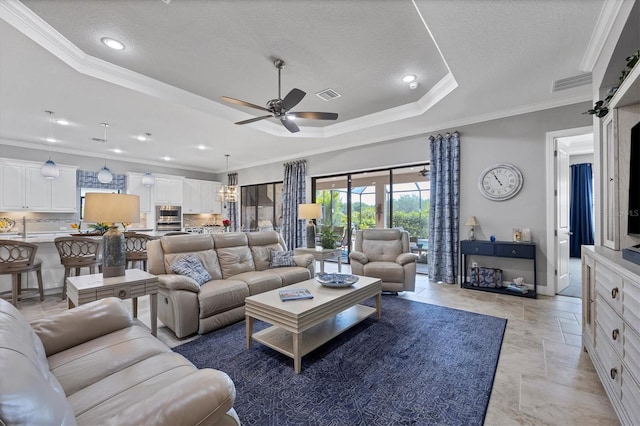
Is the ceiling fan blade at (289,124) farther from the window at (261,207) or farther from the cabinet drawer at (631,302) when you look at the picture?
the window at (261,207)

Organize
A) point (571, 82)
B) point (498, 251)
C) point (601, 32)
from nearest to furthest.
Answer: point (601, 32)
point (571, 82)
point (498, 251)

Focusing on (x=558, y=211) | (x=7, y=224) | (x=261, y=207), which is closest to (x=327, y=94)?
(x=558, y=211)

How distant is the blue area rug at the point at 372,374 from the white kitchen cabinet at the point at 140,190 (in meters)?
6.25

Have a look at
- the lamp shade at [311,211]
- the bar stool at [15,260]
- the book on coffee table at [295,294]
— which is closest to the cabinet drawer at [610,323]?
the book on coffee table at [295,294]

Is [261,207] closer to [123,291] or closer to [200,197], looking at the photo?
[200,197]

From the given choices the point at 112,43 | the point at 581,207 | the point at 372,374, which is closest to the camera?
the point at 372,374

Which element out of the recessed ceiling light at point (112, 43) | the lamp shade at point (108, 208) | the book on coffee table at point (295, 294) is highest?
the recessed ceiling light at point (112, 43)

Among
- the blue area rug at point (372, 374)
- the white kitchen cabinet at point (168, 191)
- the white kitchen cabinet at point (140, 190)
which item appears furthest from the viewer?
the white kitchen cabinet at point (168, 191)

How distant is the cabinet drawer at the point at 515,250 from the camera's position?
13.5 feet

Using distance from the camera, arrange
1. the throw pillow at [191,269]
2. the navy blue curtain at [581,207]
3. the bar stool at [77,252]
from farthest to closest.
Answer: the navy blue curtain at [581,207] < the bar stool at [77,252] < the throw pillow at [191,269]

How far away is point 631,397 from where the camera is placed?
1436 millimetres

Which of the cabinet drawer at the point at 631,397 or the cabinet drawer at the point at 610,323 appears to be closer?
the cabinet drawer at the point at 631,397

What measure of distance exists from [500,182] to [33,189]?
9.08 metres

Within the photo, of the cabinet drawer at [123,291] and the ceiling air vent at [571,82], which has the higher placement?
the ceiling air vent at [571,82]
